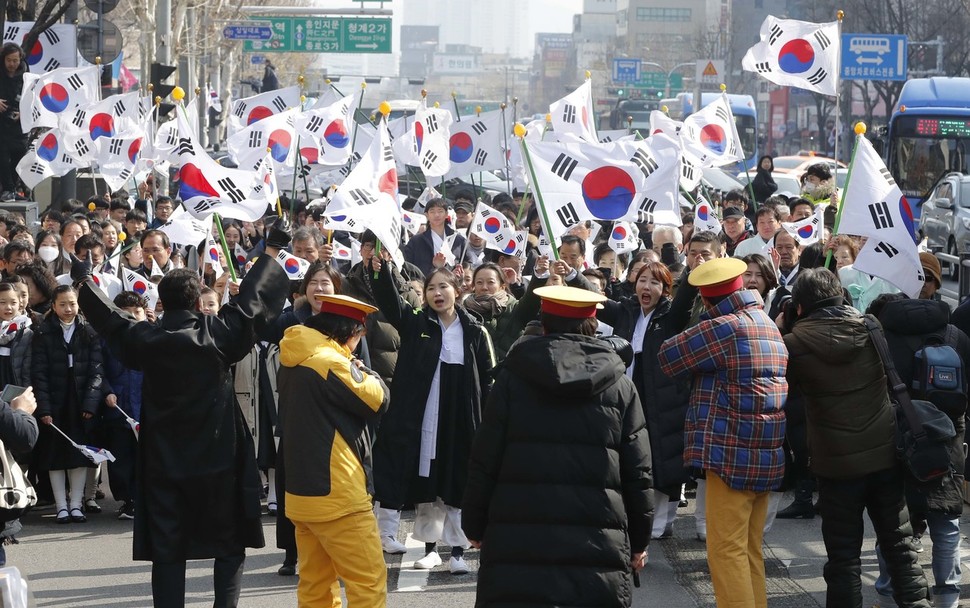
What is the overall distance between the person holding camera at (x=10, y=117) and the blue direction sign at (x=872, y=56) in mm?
20018

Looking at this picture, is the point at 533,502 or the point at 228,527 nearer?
the point at 533,502

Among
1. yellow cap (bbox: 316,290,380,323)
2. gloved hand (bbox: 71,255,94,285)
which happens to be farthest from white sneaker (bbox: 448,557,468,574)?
gloved hand (bbox: 71,255,94,285)

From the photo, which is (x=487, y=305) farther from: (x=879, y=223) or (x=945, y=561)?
(x=945, y=561)

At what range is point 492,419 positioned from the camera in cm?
476

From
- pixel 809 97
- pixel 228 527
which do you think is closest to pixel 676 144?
pixel 228 527

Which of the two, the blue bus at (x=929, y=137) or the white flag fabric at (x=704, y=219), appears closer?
the white flag fabric at (x=704, y=219)

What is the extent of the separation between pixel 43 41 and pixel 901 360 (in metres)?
14.9

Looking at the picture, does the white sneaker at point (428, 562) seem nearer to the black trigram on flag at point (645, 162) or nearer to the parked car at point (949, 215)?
the black trigram on flag at point (645, 162)

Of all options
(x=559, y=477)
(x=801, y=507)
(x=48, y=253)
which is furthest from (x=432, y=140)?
(x=559, y=477)

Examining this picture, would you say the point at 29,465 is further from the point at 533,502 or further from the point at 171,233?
the point at 533,502

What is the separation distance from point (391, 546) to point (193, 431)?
82.4 inches

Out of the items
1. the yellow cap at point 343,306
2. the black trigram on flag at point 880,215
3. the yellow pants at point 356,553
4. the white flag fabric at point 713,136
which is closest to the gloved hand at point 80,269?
the yellow cap at point 343,306

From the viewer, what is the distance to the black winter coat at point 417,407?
7211 mm

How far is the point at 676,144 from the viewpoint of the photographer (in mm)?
11305
